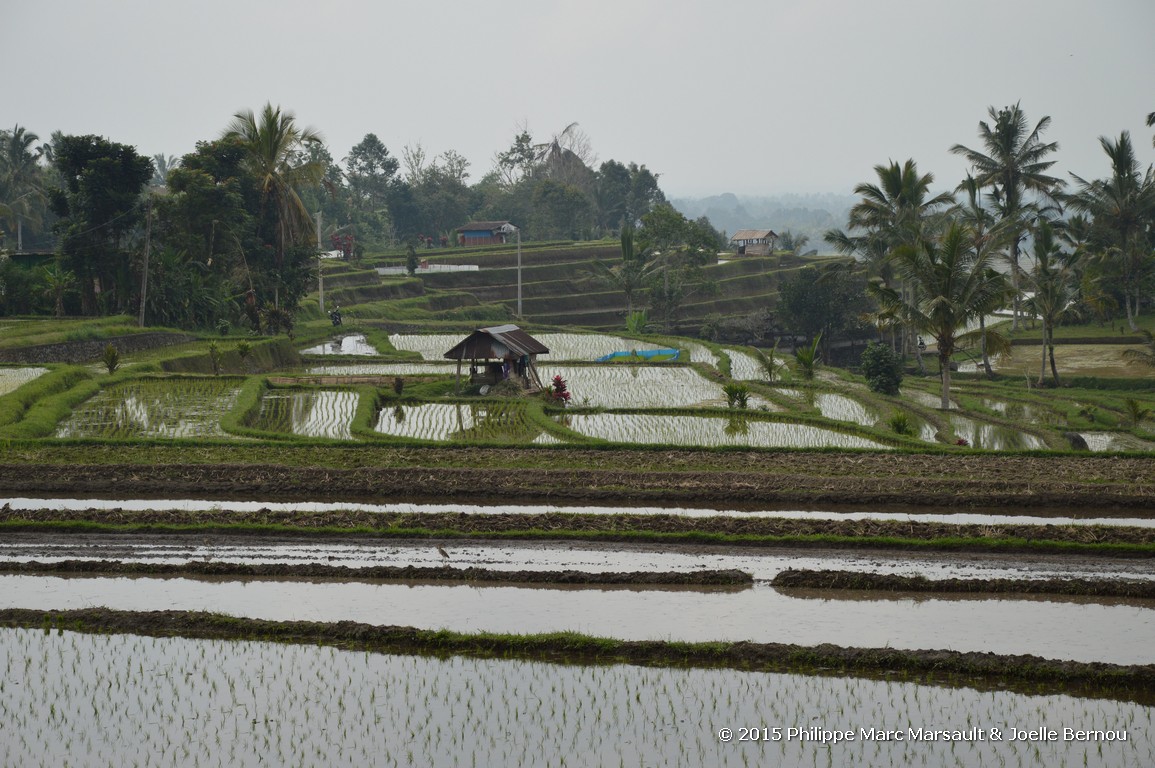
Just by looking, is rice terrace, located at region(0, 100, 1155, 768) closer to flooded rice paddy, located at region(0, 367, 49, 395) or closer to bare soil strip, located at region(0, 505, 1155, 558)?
bare soil strip, located at region(0, 505, 1155, 558)

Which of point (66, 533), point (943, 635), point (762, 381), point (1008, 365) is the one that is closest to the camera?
point (943, 635)

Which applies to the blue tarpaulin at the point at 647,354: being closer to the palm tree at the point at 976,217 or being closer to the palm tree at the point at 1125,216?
the palm tree at the point at 976,217

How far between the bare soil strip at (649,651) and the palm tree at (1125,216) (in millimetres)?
26770

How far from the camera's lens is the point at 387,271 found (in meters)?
45.0

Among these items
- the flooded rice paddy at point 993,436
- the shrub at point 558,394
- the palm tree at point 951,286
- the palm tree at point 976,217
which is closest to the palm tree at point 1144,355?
the palm tree at point 976,217

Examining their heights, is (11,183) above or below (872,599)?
above

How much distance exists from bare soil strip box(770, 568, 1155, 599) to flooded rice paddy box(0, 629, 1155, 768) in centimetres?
195

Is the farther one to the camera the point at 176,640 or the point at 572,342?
the point at 572,342

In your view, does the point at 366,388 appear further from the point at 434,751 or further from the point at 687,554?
the point at 434,751

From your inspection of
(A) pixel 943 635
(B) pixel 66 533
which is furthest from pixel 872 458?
(B) pixel 66 533

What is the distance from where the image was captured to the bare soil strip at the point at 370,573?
9.33 m

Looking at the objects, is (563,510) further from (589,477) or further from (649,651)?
(649,651)

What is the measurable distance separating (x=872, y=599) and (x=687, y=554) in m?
1.91

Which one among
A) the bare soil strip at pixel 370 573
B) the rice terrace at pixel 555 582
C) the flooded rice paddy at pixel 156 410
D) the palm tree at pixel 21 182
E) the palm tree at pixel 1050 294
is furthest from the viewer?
the palm tree at pixel 21 182
